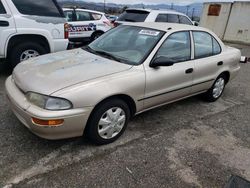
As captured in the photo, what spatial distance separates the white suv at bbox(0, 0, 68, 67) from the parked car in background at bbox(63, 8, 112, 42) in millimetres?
3905

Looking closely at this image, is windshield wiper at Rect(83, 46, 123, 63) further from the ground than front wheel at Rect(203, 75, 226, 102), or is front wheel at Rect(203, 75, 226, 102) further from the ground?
windshield wiper at Rect(83, 46, 123, 63)

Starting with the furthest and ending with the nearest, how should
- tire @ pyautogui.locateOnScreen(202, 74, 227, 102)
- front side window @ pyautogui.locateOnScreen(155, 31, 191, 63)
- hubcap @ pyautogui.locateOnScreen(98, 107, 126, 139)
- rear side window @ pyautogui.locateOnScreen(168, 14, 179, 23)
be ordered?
rear side window @ pyautogui.locateOnScreen(168, 14, 179, 23)
tire @ pyautogui.locateOnScreen(202, 74, 227, 102)
front side window @ pyautogui.locateOnScreen(155, 31, 191, 63)
hubcap @ pyautogui.locateOnScreen(98, 107, 126, 139)

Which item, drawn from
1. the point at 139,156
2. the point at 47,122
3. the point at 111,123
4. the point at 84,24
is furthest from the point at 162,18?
the point at 47,122

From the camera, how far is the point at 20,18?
16.2ft

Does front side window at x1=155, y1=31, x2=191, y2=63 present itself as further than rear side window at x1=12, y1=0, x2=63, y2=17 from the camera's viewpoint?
No

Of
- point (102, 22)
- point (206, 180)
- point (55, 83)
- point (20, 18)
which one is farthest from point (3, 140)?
point (102, 22)

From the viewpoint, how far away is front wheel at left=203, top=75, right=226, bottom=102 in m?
4.66

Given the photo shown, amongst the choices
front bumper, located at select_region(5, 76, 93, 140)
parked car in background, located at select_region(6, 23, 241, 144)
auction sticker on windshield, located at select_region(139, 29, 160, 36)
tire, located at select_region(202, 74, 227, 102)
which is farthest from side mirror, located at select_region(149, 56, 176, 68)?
tire, located at select_region(202, 74, 227, 102)

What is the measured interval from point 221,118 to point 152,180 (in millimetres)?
2173

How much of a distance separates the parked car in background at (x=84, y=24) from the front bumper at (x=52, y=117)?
708 centimetres

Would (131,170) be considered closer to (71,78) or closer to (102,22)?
(71,78)

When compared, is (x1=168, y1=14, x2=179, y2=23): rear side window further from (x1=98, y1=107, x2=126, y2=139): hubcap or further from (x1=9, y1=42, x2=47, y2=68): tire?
(x1=98, y1=107, x2=126, y2=139): hubcap

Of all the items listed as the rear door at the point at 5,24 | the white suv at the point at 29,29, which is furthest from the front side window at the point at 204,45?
the rear door at the point at 5,24

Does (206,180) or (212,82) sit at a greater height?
(212,82)
